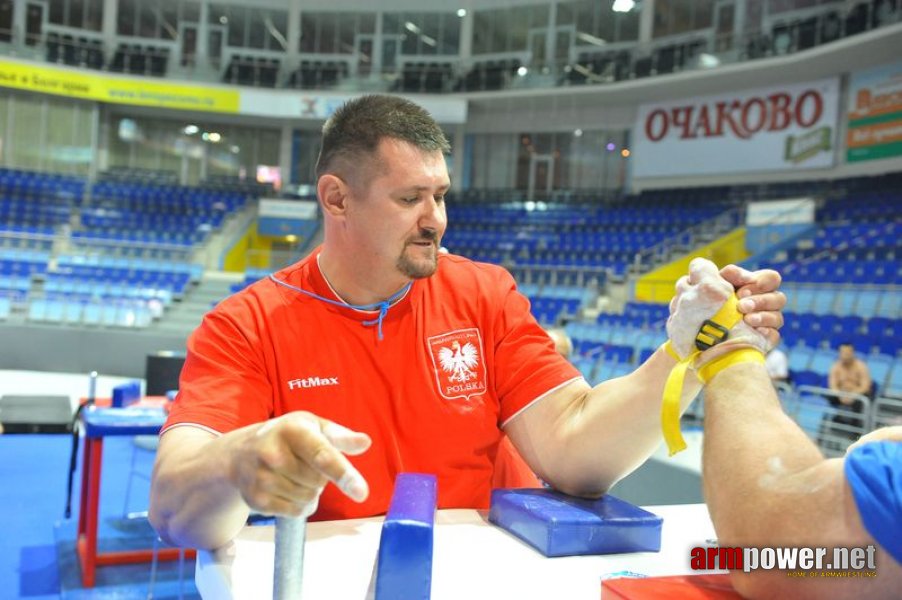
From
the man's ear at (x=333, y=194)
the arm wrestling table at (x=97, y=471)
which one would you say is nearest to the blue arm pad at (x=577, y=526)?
the man's ear at (x=333, y=194)

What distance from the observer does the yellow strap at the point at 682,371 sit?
3.63ft

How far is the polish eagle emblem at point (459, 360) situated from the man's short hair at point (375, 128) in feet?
1.49

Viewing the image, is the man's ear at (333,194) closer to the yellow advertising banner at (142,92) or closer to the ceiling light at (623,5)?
the yellow advertising banner at (142,92)

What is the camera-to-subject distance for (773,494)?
82 cm

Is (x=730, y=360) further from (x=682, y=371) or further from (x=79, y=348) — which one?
(x=79, y=348)

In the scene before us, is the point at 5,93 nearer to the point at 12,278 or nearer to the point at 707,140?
the point at 12,278

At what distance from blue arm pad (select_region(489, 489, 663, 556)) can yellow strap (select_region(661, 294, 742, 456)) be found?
134mm

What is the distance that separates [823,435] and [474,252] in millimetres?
11067

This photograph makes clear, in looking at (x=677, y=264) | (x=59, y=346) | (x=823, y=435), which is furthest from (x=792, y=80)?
(x=59, y=346)

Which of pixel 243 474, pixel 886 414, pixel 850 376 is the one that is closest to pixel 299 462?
pixel 243 474

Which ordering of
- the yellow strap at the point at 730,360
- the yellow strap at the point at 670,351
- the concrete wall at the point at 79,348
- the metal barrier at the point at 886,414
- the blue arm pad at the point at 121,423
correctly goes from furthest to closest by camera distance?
the concrete wall at the point at 79,348 → the metal barrier at the point at 886,414 → the blue arm pad at the point at 121,423 → the yellow strap at the point at 670,351 → the yellow strap at the point at 730,360

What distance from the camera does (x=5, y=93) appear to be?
17.6 m

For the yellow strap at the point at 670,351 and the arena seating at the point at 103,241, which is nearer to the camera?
the yellow strap at the point at 670,351

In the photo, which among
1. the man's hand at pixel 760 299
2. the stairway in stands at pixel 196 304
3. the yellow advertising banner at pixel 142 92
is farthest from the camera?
the yellow advertising banner at pixel 142 92
